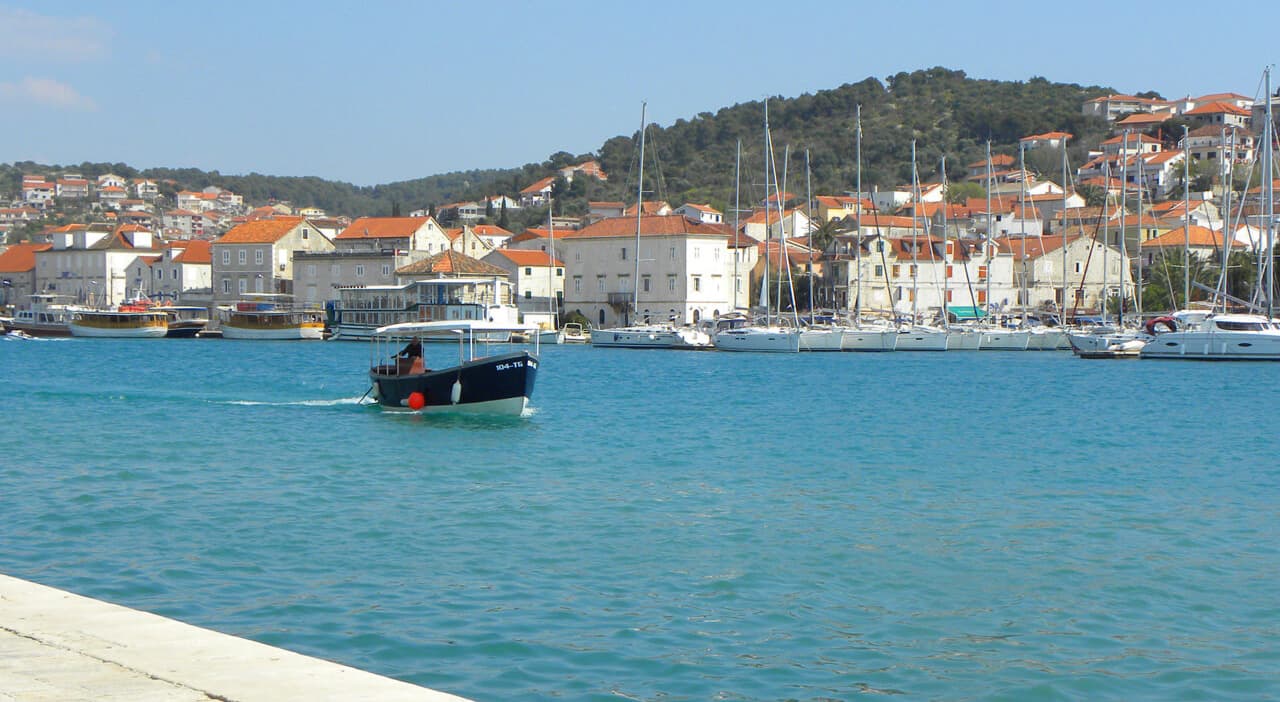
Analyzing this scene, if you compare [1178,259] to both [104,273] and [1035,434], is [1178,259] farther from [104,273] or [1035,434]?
[104,273]

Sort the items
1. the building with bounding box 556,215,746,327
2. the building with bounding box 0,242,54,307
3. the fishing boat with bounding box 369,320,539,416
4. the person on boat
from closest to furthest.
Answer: the fishing boat with bounding box 369,320,539,416 < the person on boat < the building with bounding box 556,215,746,327 < the building with bounding box 0,242,54,307

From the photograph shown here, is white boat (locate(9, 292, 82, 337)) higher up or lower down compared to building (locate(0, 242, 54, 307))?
lower down

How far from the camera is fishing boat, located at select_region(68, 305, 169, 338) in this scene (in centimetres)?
9469

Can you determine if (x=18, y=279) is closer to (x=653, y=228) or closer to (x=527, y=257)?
(x=527, y=257)

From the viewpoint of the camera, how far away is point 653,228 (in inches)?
3698

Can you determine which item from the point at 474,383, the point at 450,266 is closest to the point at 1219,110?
the point at 450,266

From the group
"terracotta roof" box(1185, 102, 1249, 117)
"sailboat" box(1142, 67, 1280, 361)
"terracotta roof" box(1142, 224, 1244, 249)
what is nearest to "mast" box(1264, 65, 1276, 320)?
"sailboat" box(1142, 67, 1280, 361)

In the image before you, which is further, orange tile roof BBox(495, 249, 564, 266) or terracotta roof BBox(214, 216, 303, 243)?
terracotta roof BBox(214, 216, 303, 243)

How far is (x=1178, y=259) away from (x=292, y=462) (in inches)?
3190

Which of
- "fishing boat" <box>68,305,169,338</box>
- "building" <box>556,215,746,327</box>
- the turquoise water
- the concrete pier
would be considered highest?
"building" <box>556,215,746,327</box>

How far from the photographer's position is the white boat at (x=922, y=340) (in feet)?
241

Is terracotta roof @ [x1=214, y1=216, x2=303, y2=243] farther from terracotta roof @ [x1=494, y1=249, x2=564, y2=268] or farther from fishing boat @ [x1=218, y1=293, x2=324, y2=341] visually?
terracotta roof @ [x1=494, y1=249, x2=564, y2=268]

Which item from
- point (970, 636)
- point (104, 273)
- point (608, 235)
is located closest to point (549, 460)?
point (970, 636)

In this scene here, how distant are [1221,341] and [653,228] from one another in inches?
1631
